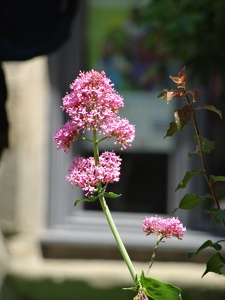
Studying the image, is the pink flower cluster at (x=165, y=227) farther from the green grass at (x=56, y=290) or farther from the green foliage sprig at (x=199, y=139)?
the green grass at (x=56, y=290)

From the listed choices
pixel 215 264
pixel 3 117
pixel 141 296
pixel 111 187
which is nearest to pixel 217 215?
pixel 215 264

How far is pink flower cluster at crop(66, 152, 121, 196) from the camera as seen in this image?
→ 121 cm

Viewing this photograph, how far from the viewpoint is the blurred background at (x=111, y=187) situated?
5.74 metres

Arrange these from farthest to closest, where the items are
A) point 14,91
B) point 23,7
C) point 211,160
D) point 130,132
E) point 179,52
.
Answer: point 211,160 < point 14,91 < point 179,52 < point 23,7 < point 130,132

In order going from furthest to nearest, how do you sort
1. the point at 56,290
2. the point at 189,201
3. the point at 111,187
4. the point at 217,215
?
the point at 111,187, the point at 56,290, the point at 189,201, the point at 217,215

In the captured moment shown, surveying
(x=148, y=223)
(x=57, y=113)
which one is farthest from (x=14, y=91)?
(x=148, y=223)

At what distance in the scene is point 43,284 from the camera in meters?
5.81

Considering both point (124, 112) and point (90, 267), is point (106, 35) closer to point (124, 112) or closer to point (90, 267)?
point (124, 112)

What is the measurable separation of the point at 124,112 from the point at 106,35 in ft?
2.20

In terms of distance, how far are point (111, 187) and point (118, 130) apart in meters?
5.13

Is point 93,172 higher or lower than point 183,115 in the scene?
lower

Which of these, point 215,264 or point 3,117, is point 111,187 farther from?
point 215,264

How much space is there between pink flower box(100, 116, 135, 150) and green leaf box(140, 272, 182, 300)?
230 mm

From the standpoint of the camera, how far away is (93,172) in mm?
1227
